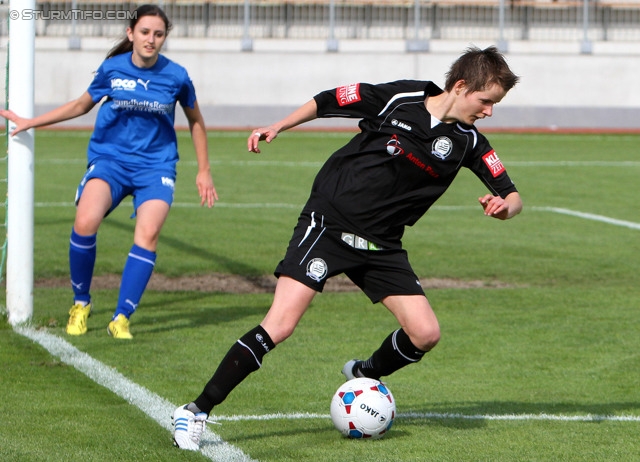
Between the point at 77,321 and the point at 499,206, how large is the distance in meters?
3.72

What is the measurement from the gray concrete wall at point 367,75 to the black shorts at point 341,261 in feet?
94.8

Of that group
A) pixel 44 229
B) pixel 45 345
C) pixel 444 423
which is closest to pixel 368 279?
pixel 444 423

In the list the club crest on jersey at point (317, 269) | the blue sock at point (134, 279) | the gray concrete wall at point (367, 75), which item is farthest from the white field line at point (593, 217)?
A: the gray concrete wall at point (367, 75)

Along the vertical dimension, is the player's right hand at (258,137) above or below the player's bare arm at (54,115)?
above

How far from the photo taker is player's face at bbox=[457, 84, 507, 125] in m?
5.02

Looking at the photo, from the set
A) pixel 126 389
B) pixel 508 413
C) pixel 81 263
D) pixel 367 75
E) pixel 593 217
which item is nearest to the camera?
pixel 508 413

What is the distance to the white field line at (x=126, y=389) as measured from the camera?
193 inches

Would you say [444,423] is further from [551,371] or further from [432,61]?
[432,61]

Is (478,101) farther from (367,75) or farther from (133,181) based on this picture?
(367,75)

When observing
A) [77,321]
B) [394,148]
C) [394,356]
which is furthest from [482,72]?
[77,321]

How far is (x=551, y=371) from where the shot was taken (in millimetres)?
6910

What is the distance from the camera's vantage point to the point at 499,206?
197 inches

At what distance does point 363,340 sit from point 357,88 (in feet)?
9.15

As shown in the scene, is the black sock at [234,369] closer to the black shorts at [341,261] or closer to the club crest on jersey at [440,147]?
the black shorts at [341,261]
